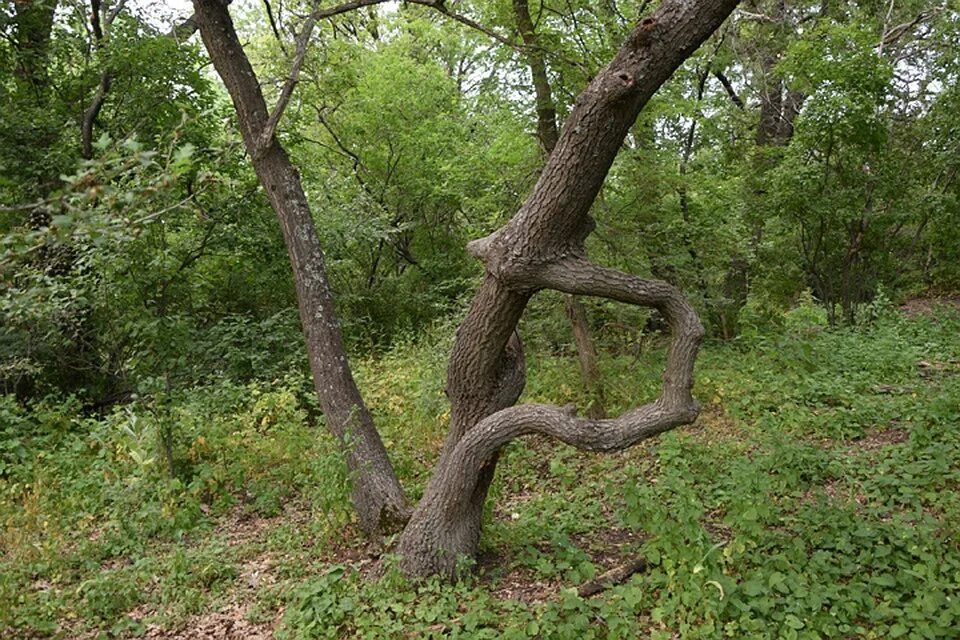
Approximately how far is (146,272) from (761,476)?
591 centimetres

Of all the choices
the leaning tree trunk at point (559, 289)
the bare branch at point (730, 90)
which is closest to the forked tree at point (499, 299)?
Answer: the leaning tree trunk at point (559, 289)

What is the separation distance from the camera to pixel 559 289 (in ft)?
13.0

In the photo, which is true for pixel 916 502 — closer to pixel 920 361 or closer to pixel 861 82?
pixel 920 361

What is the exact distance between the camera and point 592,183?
12.2 feet

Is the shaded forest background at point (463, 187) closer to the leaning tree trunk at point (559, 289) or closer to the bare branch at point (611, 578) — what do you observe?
the leaning tree trunk at point (559, 289)

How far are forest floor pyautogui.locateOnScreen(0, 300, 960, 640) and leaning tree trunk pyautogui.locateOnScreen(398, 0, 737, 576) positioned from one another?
1.47 ft

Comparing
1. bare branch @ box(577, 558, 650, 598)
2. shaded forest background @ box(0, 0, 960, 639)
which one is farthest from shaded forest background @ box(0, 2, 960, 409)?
bare branch @ box(577, 558, 650, 598)

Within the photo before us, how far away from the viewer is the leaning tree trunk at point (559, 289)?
3.42 meters

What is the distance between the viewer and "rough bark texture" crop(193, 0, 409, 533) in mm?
4984

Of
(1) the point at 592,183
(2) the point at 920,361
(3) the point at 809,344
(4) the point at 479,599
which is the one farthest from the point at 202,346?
(2) the point at 920,361

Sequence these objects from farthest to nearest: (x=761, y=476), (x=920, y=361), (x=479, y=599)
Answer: (x=920, y=361), (x=761, y=476), (x=479, y=599)

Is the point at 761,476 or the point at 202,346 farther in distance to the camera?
the point at 202,346

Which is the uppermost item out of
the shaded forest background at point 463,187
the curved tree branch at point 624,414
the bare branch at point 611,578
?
the shaded forest background at point 463,187

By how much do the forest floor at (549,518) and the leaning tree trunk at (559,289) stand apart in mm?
449
